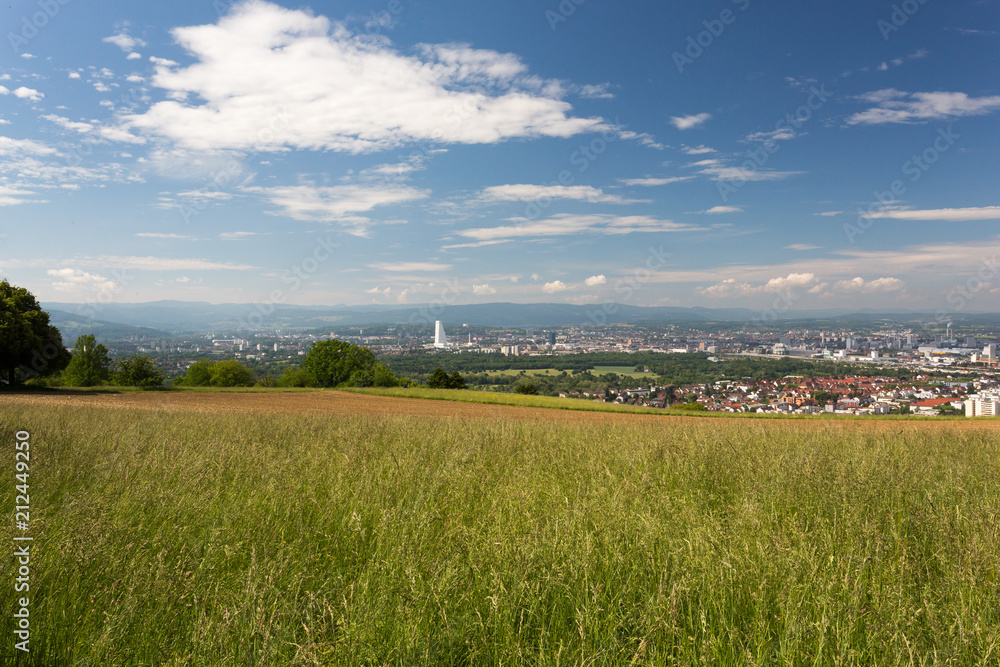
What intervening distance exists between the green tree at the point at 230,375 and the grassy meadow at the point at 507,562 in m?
83.3

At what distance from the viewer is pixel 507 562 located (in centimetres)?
306

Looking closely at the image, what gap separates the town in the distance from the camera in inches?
1593

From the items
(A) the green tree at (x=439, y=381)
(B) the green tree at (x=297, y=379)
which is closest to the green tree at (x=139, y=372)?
(B) the green tree at (x=297, y=379)

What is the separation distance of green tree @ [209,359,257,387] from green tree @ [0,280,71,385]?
127ft

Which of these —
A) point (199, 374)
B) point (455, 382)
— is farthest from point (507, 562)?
point (199, 374)

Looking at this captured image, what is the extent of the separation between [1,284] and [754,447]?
2032 inches

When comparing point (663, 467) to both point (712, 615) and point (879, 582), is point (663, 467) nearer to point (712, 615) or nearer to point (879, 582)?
point (879, 582)

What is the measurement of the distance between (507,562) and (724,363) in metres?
79.6

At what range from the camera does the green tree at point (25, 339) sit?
3500cm

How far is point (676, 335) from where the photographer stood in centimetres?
12181

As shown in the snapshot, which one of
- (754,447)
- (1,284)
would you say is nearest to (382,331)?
(1,284)

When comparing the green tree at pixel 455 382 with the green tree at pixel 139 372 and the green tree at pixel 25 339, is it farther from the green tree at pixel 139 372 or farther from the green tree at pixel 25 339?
the green tree at pixel 25 339

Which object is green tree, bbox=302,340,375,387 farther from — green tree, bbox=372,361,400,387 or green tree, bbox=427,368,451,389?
green tree, bbox=427,368,451,389

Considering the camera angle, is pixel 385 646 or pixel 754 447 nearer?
pixel 385 646
